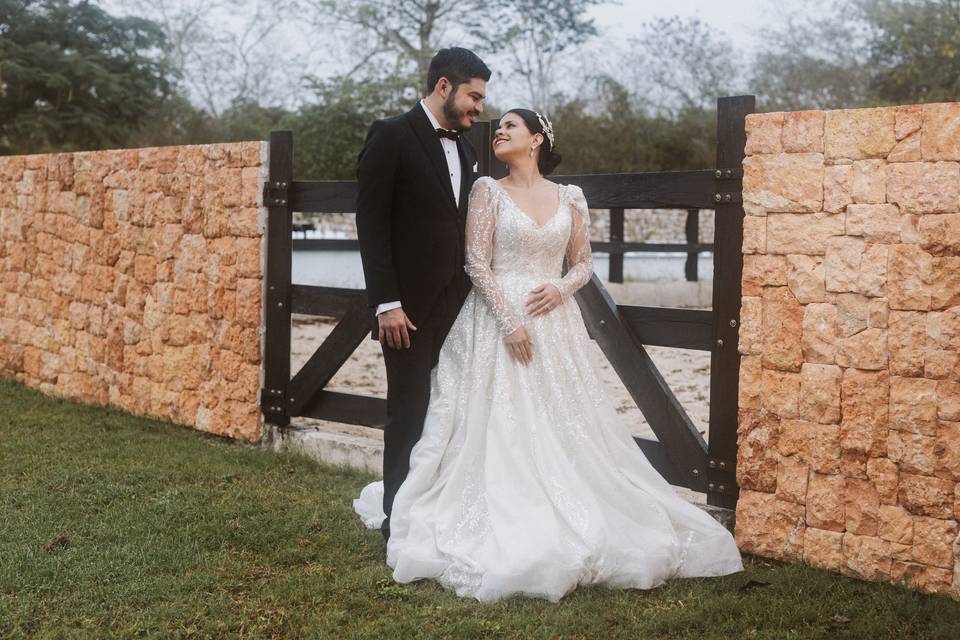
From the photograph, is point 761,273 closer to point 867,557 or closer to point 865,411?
point 865,411

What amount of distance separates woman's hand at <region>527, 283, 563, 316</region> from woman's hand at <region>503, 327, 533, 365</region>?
101 millimetres

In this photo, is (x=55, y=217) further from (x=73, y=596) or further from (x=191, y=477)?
(x=73, y=596)

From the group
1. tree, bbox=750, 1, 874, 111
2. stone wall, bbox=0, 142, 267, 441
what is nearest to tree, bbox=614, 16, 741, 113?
tree, bbox=750, 1, 874, 111

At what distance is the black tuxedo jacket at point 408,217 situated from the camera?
12.0 feet

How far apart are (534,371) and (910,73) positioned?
1981 cm

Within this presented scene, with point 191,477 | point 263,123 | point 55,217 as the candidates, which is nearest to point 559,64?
point 263,123

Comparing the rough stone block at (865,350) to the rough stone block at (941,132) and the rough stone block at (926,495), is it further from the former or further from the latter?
the rough stone block at (941,132)

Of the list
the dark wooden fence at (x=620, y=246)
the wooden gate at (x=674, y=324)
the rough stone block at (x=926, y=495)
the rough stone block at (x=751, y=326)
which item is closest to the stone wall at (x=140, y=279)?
the wooden gate at (x=674, y=324)

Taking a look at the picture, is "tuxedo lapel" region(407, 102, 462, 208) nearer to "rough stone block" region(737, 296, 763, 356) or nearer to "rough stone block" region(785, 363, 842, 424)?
"rough stone block" region(737, 296, 763, 356)

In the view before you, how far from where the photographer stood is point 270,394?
565cm

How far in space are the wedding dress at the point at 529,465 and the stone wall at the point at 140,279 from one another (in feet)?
7.38

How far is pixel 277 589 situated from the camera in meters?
3.40

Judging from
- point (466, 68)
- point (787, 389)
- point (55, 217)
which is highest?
point (466, 68)

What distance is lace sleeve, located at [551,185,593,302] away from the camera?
3887 mm
